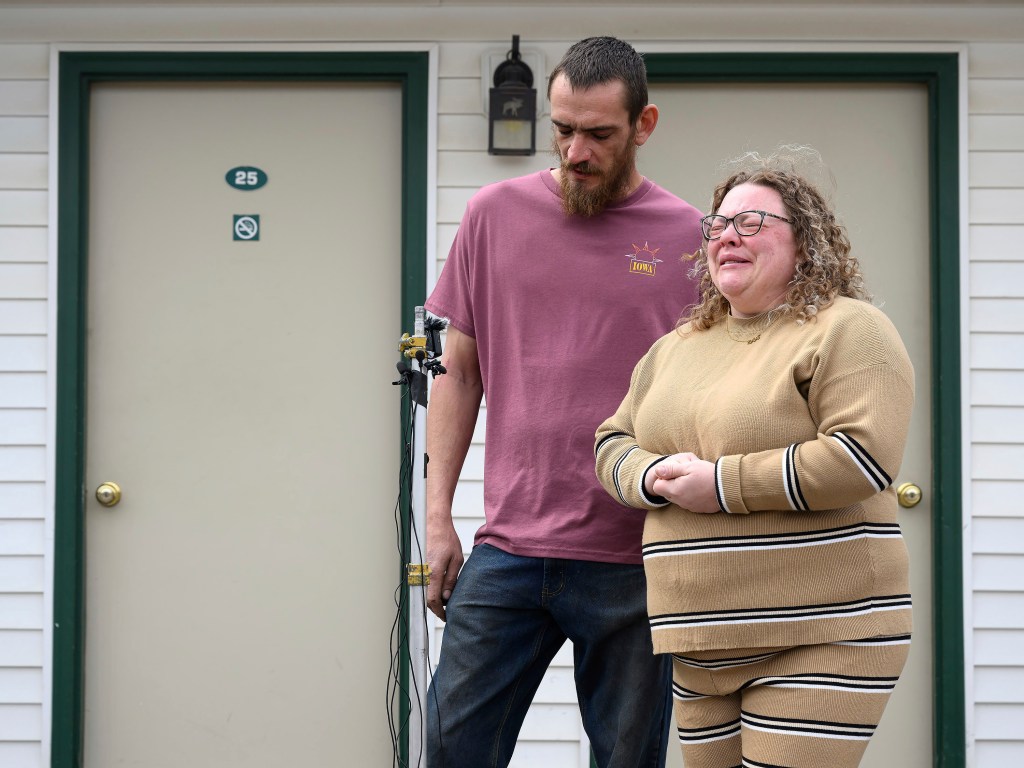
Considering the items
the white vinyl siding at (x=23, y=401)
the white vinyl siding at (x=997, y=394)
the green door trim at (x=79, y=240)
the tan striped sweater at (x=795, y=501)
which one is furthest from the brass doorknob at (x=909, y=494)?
the white vinyl siding at (x=23, y=401)

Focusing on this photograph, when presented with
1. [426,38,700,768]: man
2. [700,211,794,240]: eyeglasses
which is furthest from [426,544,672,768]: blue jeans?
[700,211,794,240]: eyeglasses

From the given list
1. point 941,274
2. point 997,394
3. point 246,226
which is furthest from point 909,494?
point 246,226

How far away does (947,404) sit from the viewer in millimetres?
3637

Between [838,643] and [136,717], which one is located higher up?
[838,643]

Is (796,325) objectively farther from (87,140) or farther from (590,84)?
(87,140)

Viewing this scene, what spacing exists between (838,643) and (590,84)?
1.09m

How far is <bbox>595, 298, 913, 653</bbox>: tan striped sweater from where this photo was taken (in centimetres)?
181

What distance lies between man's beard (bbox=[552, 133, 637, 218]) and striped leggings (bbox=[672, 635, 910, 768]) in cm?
86

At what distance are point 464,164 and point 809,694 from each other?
7.51ft

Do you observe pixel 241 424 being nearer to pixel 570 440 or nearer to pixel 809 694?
pixel 570 440

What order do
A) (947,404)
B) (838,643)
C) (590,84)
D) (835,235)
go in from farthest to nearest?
(947,404) → (590,84) → (835,235) → (838,643)

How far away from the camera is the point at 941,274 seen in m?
3.66

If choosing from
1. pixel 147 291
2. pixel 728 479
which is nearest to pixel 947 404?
pixel 728 479

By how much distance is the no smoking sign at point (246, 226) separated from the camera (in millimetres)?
3758
